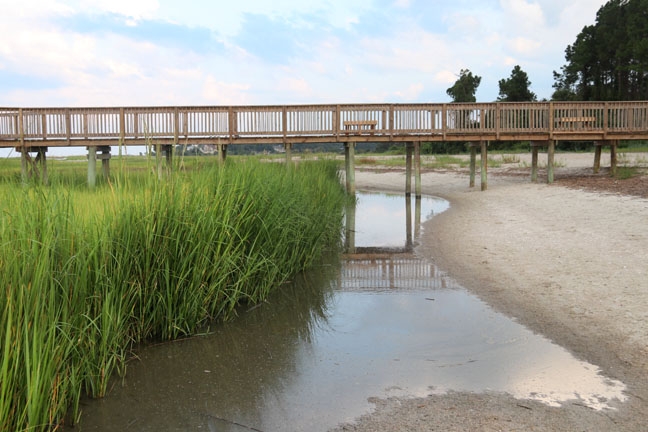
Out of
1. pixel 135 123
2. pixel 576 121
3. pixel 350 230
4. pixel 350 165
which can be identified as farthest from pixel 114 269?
pixel 576 121

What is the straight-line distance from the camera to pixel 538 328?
22.4 feet

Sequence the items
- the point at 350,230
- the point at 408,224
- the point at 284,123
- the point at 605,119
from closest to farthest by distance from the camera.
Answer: the point at 350,230 < the point at 408,224 < the point at 284,123 < the point at 605,119

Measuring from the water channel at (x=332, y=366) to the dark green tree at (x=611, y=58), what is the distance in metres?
42.9

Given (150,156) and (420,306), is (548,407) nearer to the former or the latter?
(420,306)

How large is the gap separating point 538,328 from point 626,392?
179 cm

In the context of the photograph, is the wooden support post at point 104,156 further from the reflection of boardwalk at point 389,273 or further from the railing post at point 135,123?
the reflection of boardwalk at point 389,273

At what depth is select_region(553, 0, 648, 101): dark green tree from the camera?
154 ft

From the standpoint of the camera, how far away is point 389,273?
33.9 ft

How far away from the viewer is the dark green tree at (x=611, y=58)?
46969mm

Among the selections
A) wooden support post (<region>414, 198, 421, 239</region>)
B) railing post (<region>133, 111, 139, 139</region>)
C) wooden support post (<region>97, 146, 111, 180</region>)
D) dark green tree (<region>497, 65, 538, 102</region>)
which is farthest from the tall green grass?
dark green tree (<region>497, 65, 538, 102</region>)

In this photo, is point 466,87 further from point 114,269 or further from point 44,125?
point 114,269

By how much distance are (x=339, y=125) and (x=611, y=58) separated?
130ft

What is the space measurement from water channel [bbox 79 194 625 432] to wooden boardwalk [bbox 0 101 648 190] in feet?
42.7

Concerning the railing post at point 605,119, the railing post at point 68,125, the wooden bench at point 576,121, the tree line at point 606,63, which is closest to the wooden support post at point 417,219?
the wooden bench at point 576,121
